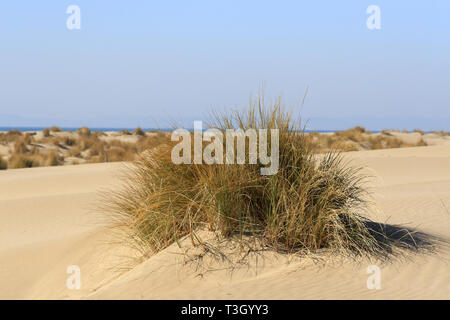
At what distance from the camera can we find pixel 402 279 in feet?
16.2

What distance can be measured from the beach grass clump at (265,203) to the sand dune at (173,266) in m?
0.26

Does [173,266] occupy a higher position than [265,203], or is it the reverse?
[265,203]

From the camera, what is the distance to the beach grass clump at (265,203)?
515 cm

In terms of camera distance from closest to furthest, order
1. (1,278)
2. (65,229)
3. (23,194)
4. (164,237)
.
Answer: (164,237) → (1,278) → (65,229) → (23,194)

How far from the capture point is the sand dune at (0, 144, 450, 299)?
185 inches

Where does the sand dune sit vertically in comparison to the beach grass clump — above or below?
below

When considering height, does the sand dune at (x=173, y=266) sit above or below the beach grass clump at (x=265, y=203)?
below

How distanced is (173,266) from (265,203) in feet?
3.69

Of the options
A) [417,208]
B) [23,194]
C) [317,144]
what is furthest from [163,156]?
[23,194]

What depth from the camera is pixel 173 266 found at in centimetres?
504

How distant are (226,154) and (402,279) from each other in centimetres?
208

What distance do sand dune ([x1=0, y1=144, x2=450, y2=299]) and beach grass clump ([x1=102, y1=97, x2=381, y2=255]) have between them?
26 cm
